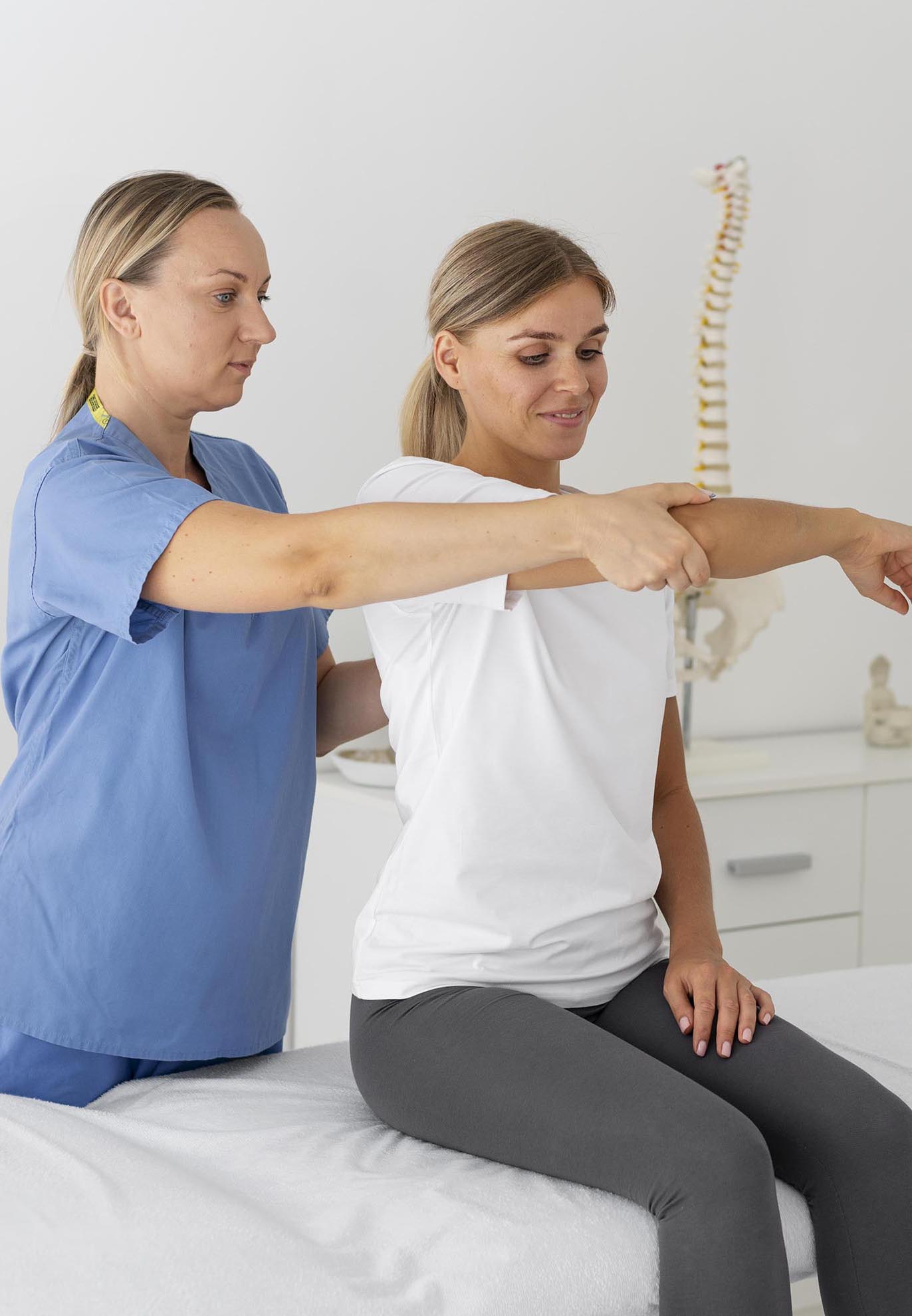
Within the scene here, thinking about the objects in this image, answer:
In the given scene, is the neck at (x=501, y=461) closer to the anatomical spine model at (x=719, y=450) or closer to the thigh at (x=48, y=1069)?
→ the thigh at (x=48, y=1069)

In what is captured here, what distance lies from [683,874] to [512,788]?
284 millimetres

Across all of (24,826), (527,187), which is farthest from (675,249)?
(24,826)

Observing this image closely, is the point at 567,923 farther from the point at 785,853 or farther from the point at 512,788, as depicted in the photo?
the point at 785,853

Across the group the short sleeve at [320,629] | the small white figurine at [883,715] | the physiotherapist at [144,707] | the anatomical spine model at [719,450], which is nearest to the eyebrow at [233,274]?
the physiotherapist at [144,707]

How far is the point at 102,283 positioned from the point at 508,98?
144cm

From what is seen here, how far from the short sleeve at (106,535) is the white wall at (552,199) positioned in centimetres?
105

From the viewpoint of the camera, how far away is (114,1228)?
106 centimetres

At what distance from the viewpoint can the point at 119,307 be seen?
132 centimetres

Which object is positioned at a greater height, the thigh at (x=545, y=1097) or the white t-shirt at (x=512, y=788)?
the white t-shirt at (x=512, y=788)

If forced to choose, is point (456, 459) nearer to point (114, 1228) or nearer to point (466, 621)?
point (466, 621)

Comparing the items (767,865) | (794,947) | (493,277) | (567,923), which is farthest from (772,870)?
(493,277)

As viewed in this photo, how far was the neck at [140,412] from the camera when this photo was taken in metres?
1.34

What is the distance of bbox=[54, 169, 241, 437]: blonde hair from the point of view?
1.30 meters

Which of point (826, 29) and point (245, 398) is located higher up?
point (826, 29)
